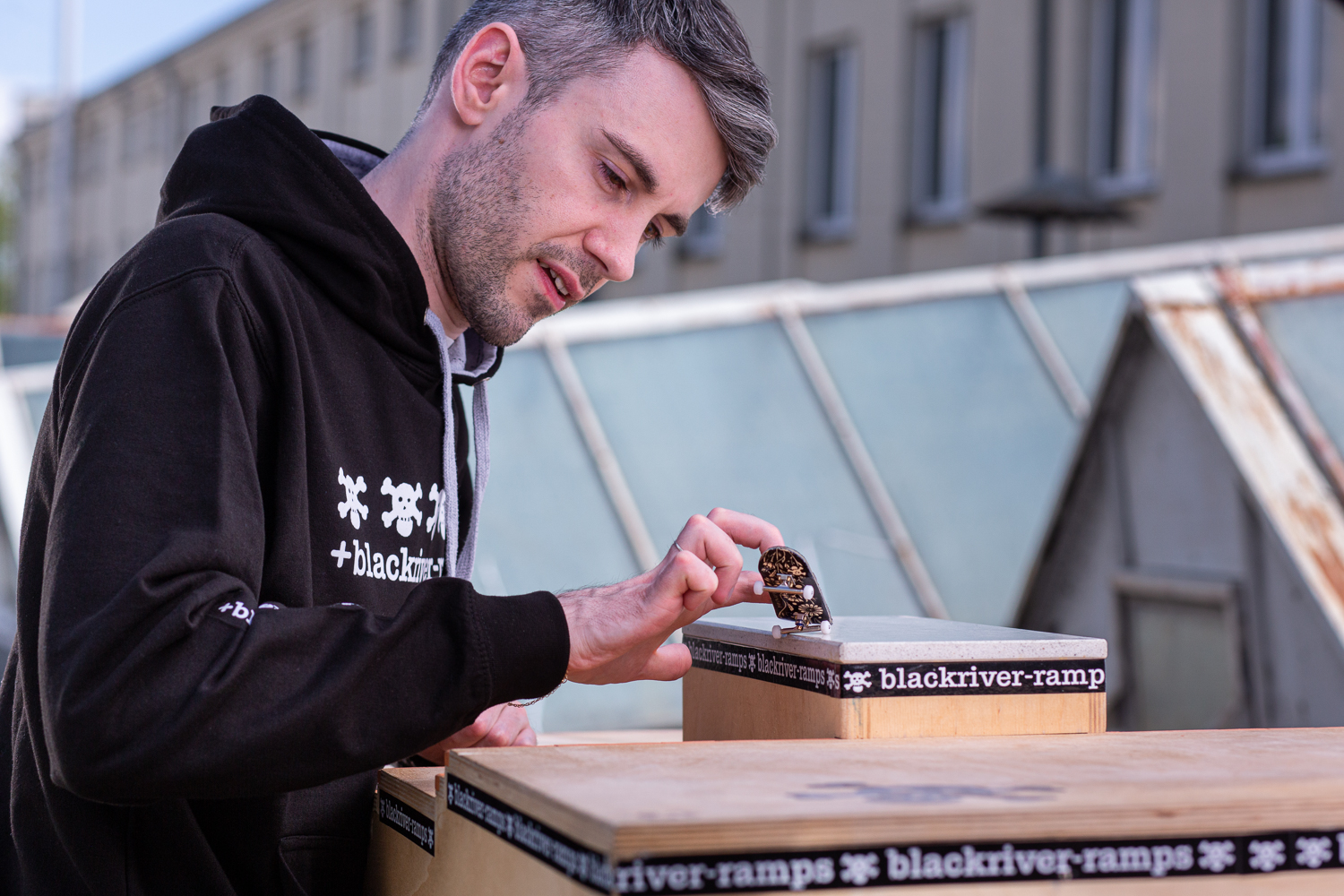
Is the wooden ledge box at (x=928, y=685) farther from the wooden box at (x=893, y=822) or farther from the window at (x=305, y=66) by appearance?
the window at (x=305, y=66)

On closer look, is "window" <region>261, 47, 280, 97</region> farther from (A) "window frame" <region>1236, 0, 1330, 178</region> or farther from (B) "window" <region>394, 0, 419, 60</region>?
(A) "window frame" <region>1236, 0, 1330, 178</region>

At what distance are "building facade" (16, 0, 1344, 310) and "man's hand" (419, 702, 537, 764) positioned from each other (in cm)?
809

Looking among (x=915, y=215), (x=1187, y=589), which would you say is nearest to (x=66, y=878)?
(x=1187, y=589)

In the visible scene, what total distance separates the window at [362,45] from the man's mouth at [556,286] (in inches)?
975

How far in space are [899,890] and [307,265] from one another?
947 mm

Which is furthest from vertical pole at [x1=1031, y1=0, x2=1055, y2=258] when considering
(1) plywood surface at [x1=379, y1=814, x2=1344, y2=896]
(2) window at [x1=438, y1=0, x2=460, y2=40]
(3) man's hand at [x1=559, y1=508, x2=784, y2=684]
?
(2) window at [x1=438, y1=0, x2=460, y2=40]

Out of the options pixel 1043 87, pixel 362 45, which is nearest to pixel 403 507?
pixel 1043 87

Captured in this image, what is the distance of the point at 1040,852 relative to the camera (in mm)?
1044

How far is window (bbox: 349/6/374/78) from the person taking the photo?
1006 inches

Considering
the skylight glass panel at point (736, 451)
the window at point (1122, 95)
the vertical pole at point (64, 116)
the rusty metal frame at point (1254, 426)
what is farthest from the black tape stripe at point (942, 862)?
the vertical pole at point (64, 116)

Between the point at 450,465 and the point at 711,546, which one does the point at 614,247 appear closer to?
the point at 450,465

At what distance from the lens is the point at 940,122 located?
15.5 metres

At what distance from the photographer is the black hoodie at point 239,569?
1.24m

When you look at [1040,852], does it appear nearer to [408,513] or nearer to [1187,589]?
[408,513]
